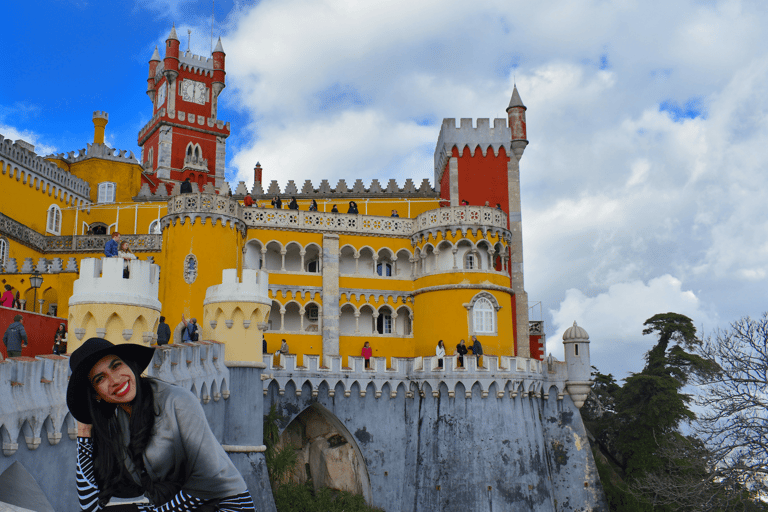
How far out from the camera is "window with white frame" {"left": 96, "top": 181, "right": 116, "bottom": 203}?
48000 millimetres

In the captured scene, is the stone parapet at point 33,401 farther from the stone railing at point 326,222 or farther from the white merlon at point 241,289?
the stone railing at point 326,222

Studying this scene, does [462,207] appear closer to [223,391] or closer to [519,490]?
[519,490]

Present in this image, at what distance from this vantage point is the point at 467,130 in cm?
4038

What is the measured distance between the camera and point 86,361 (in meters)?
4.15

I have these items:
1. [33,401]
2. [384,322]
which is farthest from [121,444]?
[384,322]

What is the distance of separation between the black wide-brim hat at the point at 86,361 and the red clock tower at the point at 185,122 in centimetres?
5097

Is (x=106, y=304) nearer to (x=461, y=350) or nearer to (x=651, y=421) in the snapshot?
(x=461, y=350)

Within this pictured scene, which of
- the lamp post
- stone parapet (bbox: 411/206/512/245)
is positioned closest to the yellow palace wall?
the lamp post

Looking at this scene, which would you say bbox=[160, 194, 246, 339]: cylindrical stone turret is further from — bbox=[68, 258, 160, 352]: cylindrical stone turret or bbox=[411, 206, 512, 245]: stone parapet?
bbox=[68, 258, 160, 352]: cylindrical stone turret

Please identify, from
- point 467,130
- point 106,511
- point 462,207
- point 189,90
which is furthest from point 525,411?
point 189,90

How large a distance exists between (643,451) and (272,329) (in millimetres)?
19756

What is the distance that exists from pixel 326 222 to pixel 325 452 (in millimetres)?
11966

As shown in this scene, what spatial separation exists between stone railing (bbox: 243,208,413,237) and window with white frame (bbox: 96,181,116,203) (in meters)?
17.4

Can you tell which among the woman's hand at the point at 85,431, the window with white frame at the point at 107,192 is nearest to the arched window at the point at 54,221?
the window with white frame at the point at 107,192
